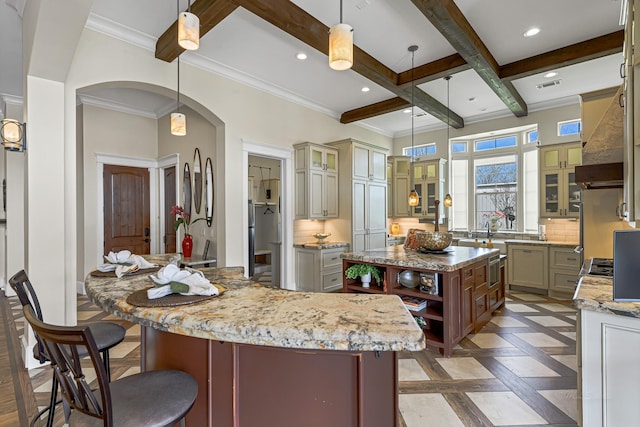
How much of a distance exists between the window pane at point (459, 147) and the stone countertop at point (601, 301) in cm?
542

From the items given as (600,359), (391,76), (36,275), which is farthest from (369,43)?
(36,275)

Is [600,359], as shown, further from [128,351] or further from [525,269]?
[525,269]

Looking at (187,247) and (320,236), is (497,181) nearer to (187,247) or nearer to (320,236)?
(320,236)

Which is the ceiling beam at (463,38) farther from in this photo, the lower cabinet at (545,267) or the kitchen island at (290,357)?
the kitchen island at (290,357)

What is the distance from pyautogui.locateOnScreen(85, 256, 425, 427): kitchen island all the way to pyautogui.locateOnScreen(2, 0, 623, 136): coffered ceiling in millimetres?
2693

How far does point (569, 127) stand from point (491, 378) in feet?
16.6

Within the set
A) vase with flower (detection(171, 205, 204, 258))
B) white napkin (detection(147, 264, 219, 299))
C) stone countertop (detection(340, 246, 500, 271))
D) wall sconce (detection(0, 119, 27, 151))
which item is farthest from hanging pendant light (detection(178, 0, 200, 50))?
vase with flower (detection(171, 205, 204, 258))

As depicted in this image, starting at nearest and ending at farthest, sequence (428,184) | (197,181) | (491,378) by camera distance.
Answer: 1. (491,378)
2. (197,181)
3. (428,184)

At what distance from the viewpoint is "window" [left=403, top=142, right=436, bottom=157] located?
282 inches

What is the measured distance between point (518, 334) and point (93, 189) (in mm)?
6367

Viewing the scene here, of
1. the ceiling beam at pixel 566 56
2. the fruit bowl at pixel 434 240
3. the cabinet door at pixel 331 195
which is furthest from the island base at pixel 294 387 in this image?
the ceiling beam at pixel 566 56

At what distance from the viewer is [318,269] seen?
5.00m

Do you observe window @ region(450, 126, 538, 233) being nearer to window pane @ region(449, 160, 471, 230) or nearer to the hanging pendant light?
window pane @ region(449, 160, 471, 230)

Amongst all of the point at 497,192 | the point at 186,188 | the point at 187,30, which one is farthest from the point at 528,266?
the point at 186,188
